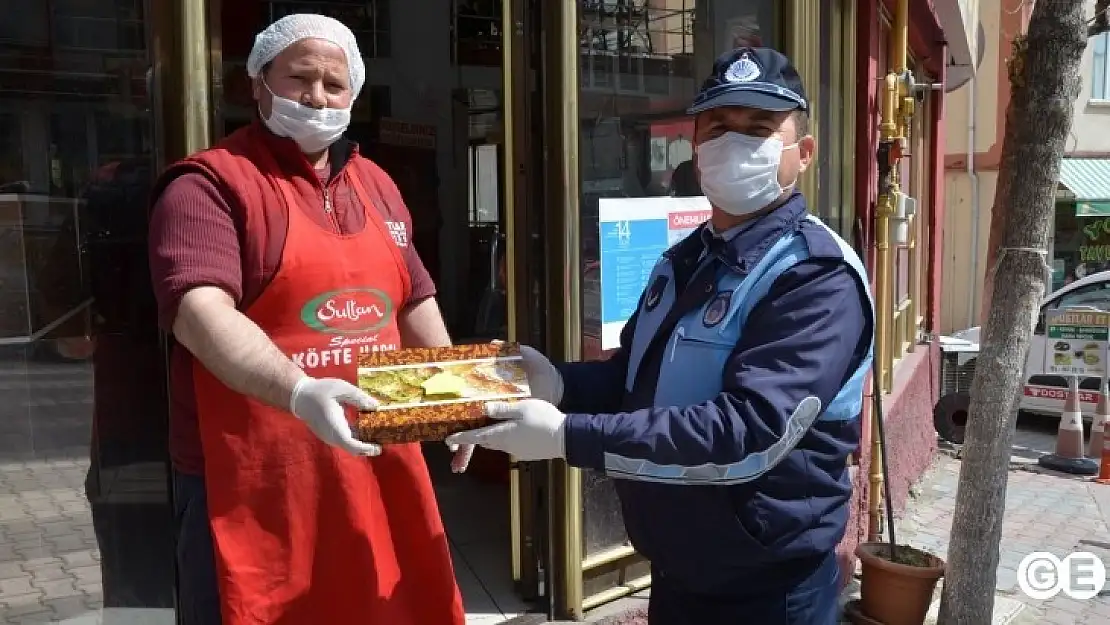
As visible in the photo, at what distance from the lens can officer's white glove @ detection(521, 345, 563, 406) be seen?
2.16m

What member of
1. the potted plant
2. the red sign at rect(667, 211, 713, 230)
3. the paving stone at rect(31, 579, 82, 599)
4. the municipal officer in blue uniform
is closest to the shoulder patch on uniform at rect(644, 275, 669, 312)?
the municipal officer in blue uniform

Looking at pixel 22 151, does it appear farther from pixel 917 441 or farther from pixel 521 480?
pixel 917 441

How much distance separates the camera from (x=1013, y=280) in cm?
390

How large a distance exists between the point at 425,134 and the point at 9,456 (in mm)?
4227

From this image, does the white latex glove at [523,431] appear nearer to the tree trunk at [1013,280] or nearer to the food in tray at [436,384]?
the food in tray at [436,384]

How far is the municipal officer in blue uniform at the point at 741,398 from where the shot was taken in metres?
1.79

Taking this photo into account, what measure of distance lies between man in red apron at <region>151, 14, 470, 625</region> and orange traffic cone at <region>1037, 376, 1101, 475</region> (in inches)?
284

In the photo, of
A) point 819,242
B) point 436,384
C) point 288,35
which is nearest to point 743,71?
point 819,242

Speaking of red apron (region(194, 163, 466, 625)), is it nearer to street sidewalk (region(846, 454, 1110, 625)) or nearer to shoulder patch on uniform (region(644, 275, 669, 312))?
shoulder patch on uniform (region(644, 275, 669, 312))

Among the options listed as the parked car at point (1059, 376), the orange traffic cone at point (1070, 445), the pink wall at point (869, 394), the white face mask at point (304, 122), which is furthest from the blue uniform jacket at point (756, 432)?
the parked car at point (1059, 376)

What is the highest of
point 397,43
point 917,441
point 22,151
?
point 397,43

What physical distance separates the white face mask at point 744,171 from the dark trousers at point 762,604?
780mm

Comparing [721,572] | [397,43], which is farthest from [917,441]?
[721,572]

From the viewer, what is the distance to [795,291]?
187 cm
